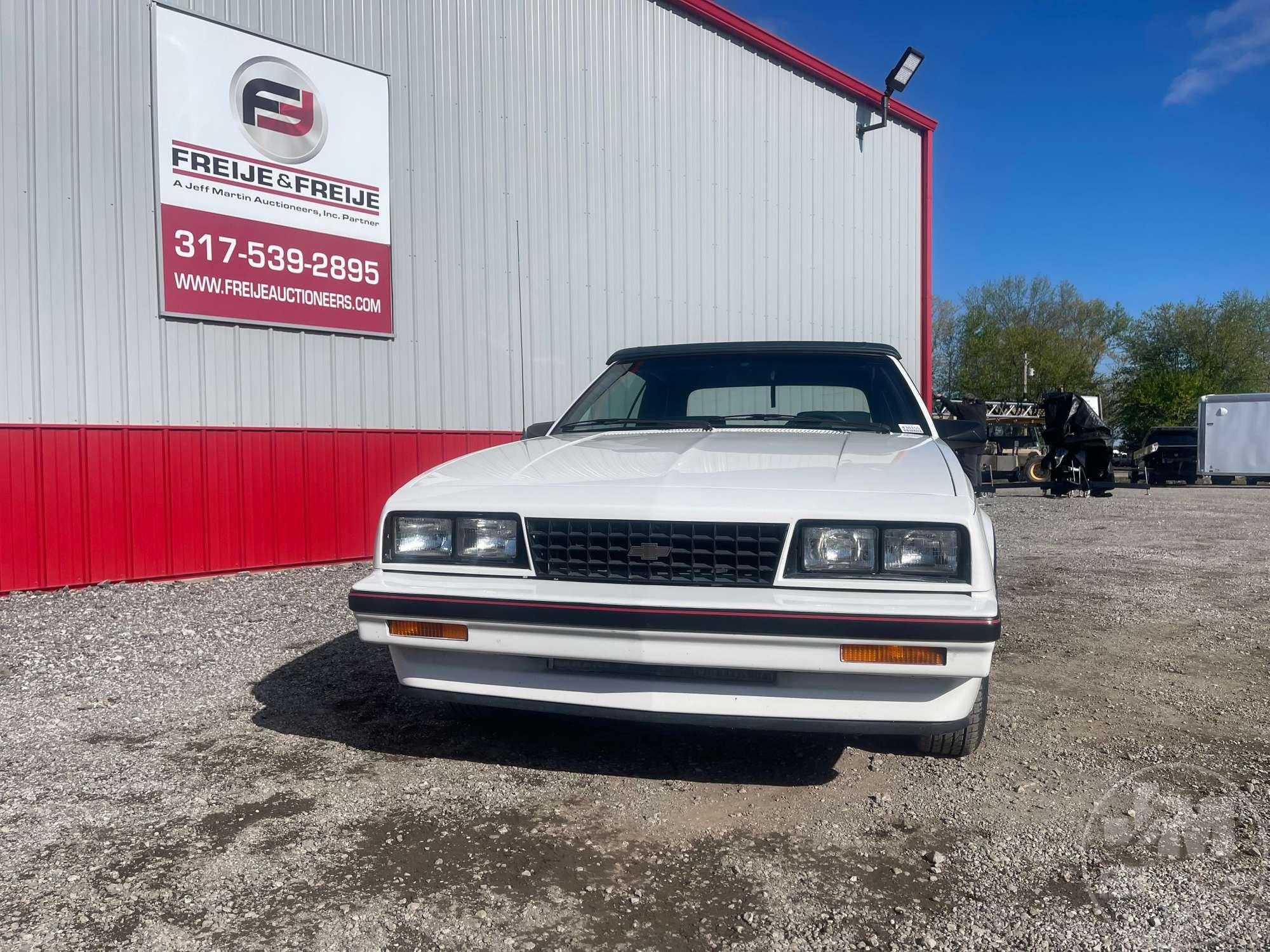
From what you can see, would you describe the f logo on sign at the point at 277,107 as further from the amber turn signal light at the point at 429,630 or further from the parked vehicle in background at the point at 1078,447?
the parked vehicle in background at the point at 1078,447

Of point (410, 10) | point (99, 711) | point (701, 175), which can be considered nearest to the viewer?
point (99, 711)

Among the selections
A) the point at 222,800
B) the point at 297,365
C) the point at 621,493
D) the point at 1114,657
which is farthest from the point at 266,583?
the point at 1114,657

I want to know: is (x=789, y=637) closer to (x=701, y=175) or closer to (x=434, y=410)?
(x=434, y=410)

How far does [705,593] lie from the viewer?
8.41ft

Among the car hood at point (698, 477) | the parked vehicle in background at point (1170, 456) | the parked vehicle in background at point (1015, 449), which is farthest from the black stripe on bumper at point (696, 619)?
the parked vehicle in background at point (1170, 456)

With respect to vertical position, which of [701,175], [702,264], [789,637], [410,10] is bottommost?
[789,637]

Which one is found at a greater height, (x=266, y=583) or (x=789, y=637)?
(x=789, y=637)

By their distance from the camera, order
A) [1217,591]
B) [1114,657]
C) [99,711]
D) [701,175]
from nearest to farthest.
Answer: [99,711] → [1114,657] → [1217,591] → [701,175]

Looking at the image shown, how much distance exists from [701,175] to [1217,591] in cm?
634

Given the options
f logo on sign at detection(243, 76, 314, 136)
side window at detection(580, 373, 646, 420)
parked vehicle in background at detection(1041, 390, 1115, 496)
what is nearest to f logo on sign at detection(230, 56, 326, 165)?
f logo on sign at detection(243, 76, 314, 136)

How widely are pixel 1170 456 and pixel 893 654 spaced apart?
1110 inches

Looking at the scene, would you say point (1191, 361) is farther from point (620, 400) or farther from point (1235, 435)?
point (620, 400)

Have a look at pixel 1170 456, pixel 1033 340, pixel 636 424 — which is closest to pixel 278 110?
pixel 636 424

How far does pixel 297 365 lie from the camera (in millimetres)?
7230
